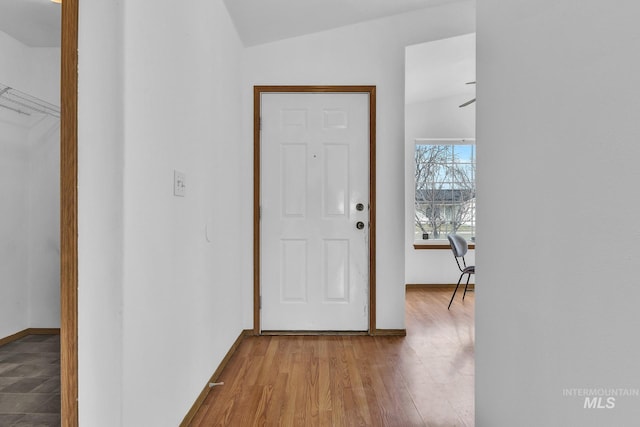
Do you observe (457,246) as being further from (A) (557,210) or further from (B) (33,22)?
(B) (33,22)

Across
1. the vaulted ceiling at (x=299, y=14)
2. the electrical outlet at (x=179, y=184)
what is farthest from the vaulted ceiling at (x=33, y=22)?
the vaulted ceiling at (x=299, y=14)

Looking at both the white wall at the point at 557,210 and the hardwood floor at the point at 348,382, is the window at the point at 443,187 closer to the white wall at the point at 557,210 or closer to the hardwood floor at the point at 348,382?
the hardwood floor at the point at 348,382

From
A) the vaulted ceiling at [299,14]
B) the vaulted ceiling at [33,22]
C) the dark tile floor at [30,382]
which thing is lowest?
the dark tile floor at [30,382]

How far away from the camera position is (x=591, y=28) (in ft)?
2.96

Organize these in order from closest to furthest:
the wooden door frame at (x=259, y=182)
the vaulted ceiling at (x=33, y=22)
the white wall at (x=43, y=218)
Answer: the vaulted ceiling at (x=33, y=22) → the white wall at (x=43, y=218) → the wooden door frame at (x=259, y=182)

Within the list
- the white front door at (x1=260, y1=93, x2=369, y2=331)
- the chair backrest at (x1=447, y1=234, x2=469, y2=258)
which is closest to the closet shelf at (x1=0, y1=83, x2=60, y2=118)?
the white front door at (x1=260, y1=93, x2=369, y2=331)

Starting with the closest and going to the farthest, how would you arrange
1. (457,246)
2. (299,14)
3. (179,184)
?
(179,184), (299,14), (457,246)

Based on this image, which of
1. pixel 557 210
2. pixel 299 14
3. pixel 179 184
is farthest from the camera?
pixel 299 14

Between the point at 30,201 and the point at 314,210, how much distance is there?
2.15 meters

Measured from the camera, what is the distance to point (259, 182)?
3219 millimetres

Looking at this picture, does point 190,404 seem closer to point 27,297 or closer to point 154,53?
point 27,297

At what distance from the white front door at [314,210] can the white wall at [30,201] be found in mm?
1932

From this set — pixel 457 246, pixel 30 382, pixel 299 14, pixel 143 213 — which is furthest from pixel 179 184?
pixel 457 246

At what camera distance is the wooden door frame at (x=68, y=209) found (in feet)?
3.98
